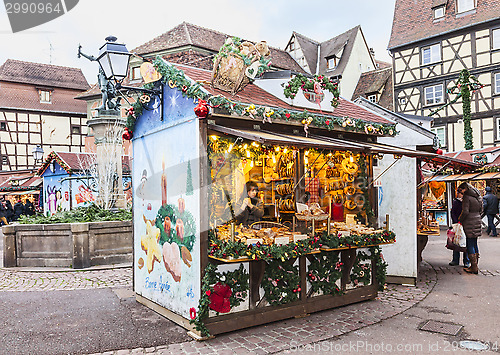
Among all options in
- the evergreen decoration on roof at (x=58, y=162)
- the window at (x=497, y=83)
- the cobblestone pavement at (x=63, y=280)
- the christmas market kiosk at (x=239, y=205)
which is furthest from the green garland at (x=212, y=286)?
the window at (x=497, y=83)

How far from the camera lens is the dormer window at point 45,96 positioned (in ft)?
117

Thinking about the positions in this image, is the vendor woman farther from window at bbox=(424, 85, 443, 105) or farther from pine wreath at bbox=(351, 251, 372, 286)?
window at bbox=(424, 85, 443, 105)

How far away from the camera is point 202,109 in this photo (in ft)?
16.2

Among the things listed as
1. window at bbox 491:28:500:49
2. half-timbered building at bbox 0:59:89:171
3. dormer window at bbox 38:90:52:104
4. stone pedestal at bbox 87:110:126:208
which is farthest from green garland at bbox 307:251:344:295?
dormer window at bbox 38:90:52:104

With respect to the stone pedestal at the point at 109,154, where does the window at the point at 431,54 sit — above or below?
above

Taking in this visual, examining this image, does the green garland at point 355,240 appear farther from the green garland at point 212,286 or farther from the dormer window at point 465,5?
the dormer window at point 465,5

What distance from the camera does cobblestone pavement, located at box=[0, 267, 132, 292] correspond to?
25.4 feet

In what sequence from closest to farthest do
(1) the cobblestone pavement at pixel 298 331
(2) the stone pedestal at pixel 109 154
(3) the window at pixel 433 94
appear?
(1) the cobblestone pavement at pixel 298 331
(2) the stone pedestal at pixel 109 154
(3) the window at pixel 433 94

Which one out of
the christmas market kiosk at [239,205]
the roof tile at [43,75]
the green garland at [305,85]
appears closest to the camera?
the christmas market kiosk at [239,205]

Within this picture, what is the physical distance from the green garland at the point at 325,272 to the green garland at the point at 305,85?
7.86 feet

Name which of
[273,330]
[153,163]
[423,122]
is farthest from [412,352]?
[423,122]

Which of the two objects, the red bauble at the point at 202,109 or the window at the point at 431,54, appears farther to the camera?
the window at the point at 431,54

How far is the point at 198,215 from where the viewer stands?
507 centimetres

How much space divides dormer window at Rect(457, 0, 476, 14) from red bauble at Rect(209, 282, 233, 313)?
24.9m
